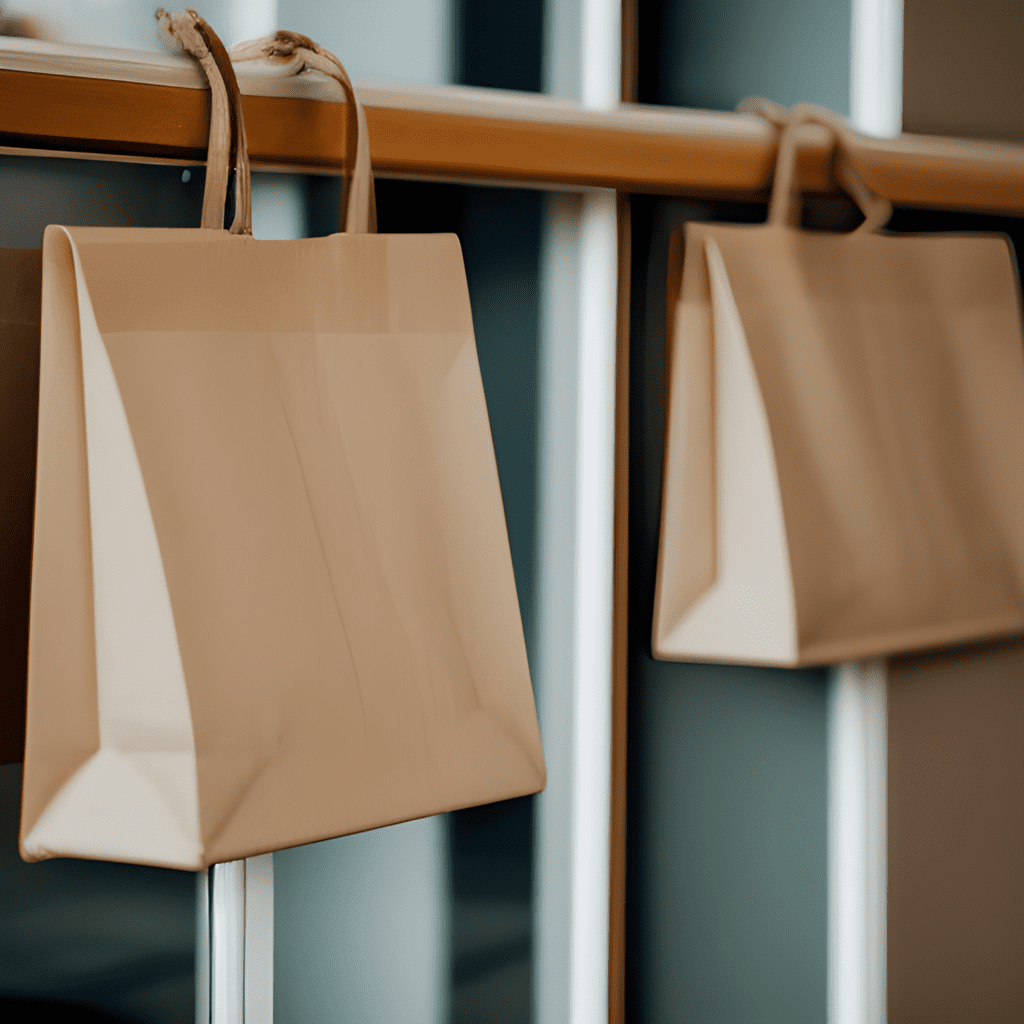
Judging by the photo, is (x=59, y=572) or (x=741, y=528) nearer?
(x=59, y=572)

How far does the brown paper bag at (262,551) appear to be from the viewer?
0.32 metres

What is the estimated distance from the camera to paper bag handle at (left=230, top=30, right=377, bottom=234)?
1.25 feet

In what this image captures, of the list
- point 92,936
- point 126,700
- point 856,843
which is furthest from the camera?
point 856,843

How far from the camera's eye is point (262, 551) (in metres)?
0.34

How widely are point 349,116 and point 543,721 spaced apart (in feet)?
1.01

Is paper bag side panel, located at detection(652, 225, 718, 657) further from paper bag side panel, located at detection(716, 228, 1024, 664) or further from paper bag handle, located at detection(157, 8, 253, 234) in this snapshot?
paper bag handle, located at detection(157, 8, 253, 234)

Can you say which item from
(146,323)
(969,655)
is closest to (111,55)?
(146,323)

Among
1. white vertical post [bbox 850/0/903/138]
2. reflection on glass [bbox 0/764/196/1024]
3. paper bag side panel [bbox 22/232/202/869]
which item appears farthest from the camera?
white vertical post [bbox 850/0/903/138]

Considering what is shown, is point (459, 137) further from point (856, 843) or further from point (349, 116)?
point (856, 843)

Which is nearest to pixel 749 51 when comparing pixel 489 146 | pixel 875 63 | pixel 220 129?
pixel 875 63

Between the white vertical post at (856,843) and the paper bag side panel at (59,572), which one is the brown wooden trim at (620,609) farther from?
the paper bag side panel at (59,572)

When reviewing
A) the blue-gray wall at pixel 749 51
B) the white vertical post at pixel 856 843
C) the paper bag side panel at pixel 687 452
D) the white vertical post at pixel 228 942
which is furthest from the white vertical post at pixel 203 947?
the blue-gray wall at pixel 749 51

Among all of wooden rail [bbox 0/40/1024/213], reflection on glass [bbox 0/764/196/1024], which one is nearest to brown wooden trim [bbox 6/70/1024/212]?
wooden rail [bbox 0/40/1024/213]

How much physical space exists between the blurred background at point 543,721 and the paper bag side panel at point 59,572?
0.38 ft
